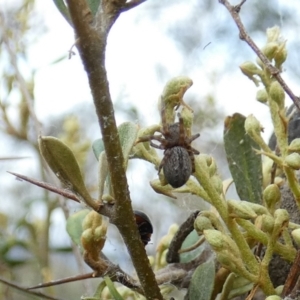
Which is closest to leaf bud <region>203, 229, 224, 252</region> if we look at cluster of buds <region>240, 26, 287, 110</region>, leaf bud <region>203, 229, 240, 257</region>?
leaf bud <region>203, 229, 240, 257</region>

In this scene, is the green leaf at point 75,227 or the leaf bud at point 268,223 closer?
the leaf bud at point 268,223

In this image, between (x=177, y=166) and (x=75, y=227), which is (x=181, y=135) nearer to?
(x=177, y=166)

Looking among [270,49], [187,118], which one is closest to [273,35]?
[270,49]

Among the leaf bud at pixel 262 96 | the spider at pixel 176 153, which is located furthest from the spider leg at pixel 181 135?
the leaf bud at pixel 262 96

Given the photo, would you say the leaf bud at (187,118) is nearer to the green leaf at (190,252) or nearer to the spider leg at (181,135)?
the spider leg at (181,135)

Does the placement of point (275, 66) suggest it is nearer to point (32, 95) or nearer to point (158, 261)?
point (158, 261)

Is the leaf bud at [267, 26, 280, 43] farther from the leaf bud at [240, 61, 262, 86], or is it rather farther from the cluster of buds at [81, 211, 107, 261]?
the cluster of buds at [81, 211, 107, 261]

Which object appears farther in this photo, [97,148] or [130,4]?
[97,148]
